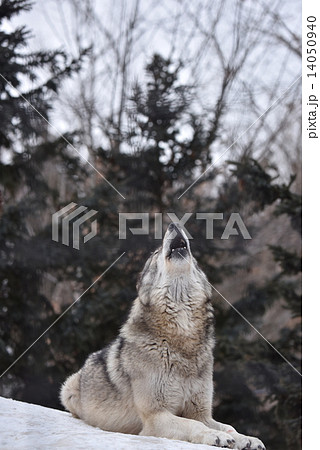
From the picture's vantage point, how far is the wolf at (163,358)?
292 cm

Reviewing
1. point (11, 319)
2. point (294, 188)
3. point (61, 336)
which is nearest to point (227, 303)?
point (294, 188)

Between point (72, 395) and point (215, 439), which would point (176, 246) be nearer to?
point (215, 439)

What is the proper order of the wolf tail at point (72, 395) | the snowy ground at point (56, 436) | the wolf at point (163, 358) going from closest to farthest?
1. the snowy ground at point (56, 436)
2. the wolf at point (163, 358)
3. the wolf tail at point (72, 395)

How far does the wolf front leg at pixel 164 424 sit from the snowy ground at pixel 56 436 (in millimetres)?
78

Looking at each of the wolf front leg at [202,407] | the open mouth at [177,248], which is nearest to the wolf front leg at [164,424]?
the wolf front leg at [202,407]

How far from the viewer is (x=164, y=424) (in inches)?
109

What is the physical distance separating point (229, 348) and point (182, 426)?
395 cm

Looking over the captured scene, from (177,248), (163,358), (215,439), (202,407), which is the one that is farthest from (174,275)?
(215,439)

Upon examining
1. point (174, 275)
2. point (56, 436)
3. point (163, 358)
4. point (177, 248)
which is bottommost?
point (56, 436)

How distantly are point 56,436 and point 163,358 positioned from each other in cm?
65

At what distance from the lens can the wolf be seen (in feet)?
Result: 9.59

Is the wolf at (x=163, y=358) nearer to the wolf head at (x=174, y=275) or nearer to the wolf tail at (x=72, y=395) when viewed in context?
the wolf head at (x=174, y=275)

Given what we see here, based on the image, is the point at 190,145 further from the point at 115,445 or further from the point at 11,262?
the point at 115,445
